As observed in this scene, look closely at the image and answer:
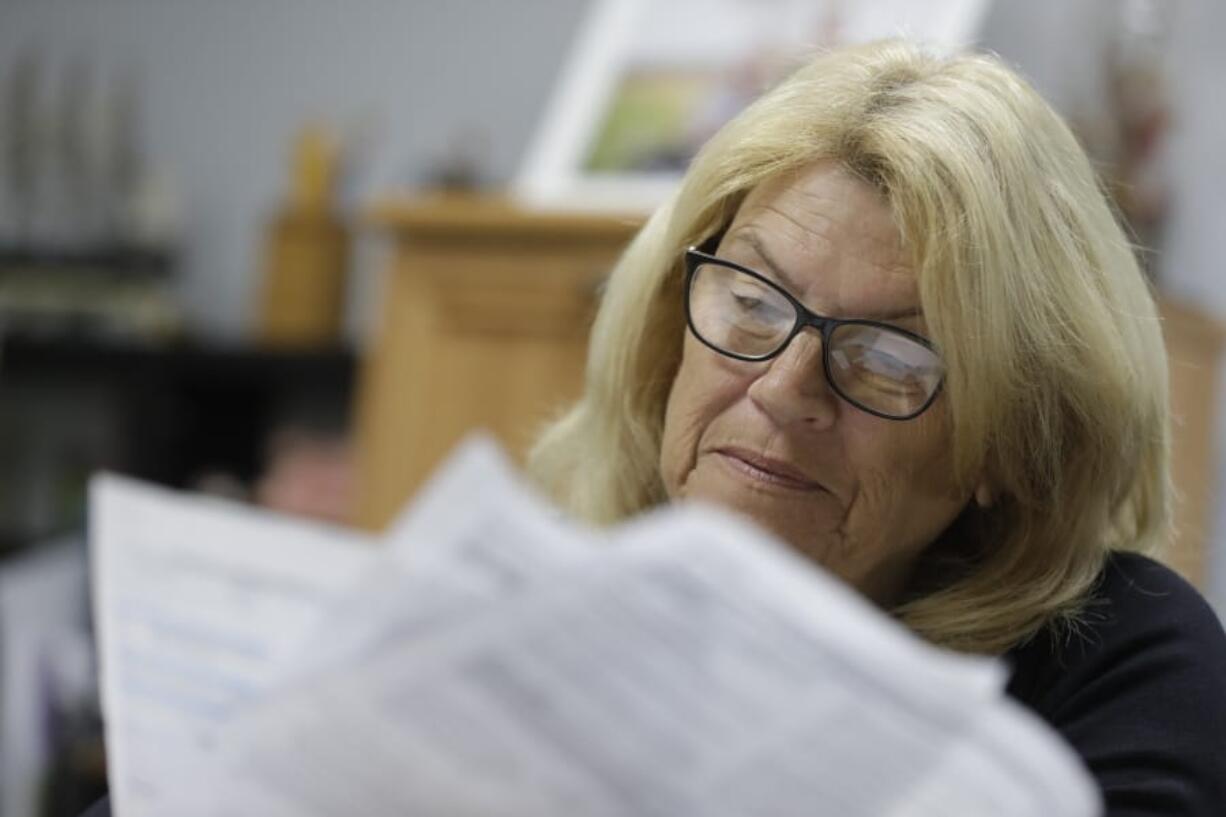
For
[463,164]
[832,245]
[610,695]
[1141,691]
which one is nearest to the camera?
[610,695]

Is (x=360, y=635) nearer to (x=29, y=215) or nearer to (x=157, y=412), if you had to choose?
(x=157, y=412)

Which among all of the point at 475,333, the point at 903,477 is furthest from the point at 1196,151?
the point at 903,477

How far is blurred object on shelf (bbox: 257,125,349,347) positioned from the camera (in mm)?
3172

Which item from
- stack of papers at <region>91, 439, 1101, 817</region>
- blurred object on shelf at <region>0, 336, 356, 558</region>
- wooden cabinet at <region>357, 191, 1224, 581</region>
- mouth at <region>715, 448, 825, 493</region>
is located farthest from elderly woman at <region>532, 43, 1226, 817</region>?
blurred object on shelf at <region>0, 336, 356, 558</region>

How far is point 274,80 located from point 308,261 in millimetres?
462

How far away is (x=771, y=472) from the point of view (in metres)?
1.04

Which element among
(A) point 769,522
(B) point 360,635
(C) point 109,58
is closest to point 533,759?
(B) point 360,635

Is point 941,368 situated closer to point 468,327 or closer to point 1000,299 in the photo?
point 1000,299

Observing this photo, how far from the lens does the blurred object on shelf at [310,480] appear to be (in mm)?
2947

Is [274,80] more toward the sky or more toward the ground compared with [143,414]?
more toward the sky

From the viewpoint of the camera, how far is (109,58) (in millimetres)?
3498

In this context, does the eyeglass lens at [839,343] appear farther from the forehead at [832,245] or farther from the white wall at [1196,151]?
the white wall at [1196,151]

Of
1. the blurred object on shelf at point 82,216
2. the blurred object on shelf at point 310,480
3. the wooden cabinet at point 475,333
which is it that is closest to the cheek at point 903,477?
the wooden cabinet at point 475,333

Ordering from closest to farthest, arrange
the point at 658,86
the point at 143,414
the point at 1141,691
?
the point at 1141,691 → the point at 658,86 → the point at 143,414
